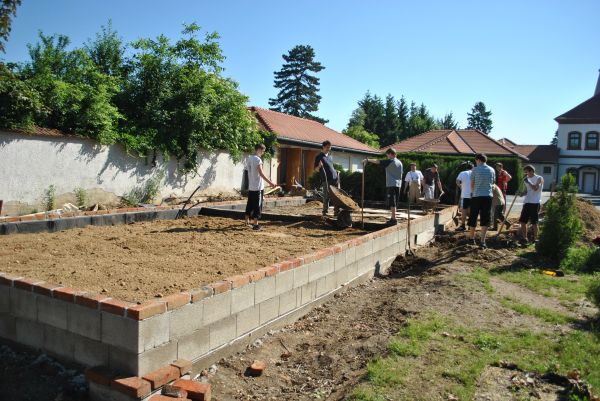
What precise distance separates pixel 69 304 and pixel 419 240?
23.0 ft

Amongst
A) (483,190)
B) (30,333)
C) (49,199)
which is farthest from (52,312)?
(49,199)

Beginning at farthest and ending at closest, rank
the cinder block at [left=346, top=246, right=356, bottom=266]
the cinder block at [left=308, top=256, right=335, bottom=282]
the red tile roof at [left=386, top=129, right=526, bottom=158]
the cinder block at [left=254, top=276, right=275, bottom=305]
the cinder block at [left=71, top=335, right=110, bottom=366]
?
the red tile roof at [left=386, top=129, right=526, bottom=158]
the cinder block at [left=346, top=246, right=356, bottom=266]
the cinder block at [left=308, top=256, right=335, bottom=282]
the cinder block at [left=254, top=276, right=275, bottom=305]
the cinder block at [left=71, top=335, right=110, bottom=366]

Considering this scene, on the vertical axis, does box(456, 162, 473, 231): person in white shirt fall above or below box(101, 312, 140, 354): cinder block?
above

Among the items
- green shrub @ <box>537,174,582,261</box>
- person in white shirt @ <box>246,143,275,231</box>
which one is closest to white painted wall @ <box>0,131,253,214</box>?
person in white shirt @ <box>246,143,275,231</box>

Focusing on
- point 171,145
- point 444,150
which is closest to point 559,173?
point 444,150

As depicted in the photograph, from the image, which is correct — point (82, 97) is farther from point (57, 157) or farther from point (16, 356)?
point (16, 356)

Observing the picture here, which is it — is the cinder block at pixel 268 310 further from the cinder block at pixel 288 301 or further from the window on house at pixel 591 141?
the window on house at pixel 591 141

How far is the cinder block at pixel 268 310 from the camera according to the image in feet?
15.1

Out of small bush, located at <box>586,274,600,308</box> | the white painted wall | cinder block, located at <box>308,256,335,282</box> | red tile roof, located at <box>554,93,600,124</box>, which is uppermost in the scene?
red tile roof, located at <box>554,93,600,124</box>

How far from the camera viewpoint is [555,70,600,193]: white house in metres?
43.7

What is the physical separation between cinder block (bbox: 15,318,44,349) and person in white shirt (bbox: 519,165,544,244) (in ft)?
28.5

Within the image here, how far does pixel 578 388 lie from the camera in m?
3.41

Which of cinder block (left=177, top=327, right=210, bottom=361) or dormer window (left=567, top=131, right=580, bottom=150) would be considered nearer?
cinder block (left=177, top=327, right=210, bottom=361)

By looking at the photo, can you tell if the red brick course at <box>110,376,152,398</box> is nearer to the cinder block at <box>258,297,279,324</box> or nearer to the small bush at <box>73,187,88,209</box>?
the cinder block at <box>258,297,279,324</box>
